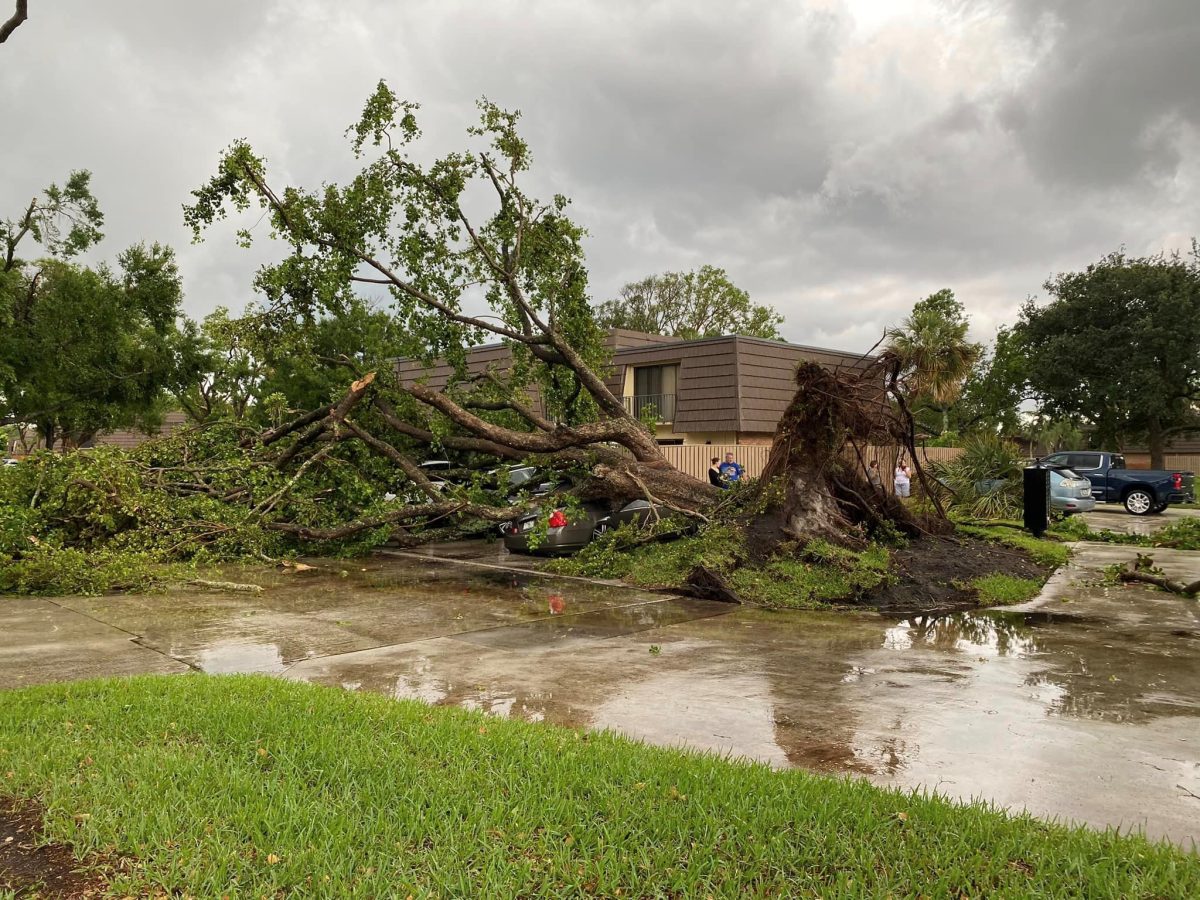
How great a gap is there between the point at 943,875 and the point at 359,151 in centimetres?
1418

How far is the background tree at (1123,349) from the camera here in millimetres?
35812

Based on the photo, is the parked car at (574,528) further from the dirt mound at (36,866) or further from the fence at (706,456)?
the dirt mound at (36,866)

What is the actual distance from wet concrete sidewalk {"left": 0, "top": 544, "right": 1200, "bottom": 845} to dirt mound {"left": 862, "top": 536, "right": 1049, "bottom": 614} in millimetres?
702

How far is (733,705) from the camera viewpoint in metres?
5.69

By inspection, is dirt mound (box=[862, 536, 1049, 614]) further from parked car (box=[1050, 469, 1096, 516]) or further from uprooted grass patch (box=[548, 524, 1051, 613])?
parked car (box=[1050, 469, 1096, 516])

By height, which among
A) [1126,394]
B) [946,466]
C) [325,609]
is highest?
[1126,394]

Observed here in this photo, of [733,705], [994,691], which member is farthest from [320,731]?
[994,691]

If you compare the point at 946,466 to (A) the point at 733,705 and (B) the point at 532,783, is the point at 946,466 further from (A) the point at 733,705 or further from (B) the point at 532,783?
(B) the point at 532,783

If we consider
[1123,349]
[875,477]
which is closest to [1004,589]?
[875,477]

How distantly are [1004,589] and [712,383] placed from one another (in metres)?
16.5

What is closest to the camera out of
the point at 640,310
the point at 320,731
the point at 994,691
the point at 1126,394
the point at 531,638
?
the point at 320,731

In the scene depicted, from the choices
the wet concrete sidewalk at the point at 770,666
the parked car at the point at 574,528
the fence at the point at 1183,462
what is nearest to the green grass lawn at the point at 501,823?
the wet concrete sidewalk at the point at 770,666

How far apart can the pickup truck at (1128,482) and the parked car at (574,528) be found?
14.4 metres

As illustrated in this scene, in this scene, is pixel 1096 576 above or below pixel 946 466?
below
